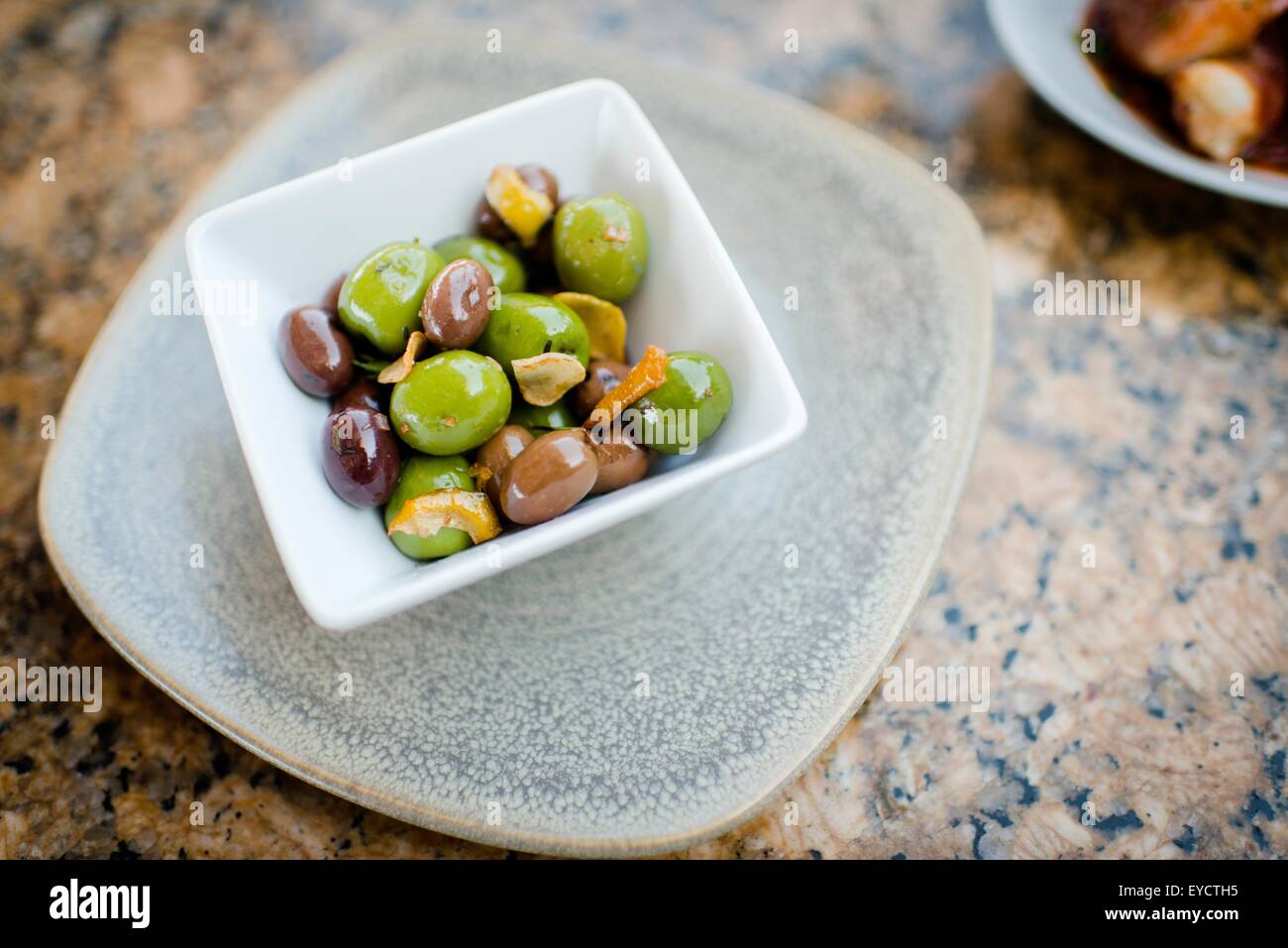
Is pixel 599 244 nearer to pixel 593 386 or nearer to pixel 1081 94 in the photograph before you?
pixel 593 386

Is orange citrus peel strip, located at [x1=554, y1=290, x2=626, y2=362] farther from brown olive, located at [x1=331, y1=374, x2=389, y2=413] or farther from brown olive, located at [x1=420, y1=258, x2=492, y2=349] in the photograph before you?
brown olive, located at [x1=331, y1=374, x2=389, y2=413]

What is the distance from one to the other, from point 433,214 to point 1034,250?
0.85 m

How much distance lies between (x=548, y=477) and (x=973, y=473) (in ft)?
2.05

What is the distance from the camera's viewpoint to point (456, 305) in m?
0.88

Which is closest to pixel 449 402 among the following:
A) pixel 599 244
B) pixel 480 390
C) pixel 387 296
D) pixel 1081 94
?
pixel 480 390

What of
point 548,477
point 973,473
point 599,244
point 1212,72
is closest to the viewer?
point 548,477

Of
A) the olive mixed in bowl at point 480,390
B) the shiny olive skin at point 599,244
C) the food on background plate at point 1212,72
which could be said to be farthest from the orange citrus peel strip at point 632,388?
the food on background plate at point 1212,72

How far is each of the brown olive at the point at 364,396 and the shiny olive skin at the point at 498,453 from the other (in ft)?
0.36

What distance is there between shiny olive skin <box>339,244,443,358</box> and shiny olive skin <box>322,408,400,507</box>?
8 centimetres

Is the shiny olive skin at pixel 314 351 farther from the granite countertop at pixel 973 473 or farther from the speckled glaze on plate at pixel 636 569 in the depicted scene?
the granite countertop at pixel 973 473

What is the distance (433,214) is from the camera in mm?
1038

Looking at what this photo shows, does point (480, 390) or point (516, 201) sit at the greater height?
point (516, 201)
